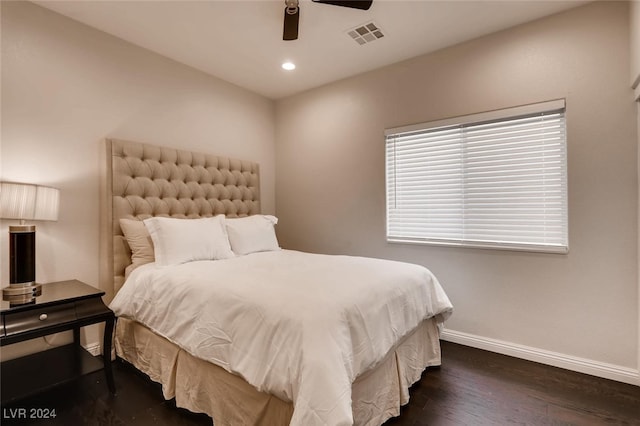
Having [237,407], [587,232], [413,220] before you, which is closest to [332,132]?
[413,220]

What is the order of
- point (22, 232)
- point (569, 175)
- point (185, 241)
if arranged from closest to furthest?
point (22, 232), point (569, 175), point (185, 241)

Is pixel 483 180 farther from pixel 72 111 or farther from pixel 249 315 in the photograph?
pixel 72 111

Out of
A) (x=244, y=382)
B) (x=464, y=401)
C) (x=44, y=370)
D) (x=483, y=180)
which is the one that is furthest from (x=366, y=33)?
(x=44, y=370)

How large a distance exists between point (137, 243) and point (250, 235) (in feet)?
3.01

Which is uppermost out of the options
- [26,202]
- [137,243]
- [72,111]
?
[72,111]

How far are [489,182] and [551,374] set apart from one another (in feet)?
4.89

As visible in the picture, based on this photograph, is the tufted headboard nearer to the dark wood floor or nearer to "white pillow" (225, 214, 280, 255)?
"white pillow" (225, 214, 280, 255)

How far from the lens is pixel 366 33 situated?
2.55 meters

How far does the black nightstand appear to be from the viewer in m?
1.64

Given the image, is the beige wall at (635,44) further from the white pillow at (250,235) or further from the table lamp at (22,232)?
the table lamp at (22,232)

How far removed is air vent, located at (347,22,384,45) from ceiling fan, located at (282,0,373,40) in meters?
0.56

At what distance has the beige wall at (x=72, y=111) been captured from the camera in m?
2.06

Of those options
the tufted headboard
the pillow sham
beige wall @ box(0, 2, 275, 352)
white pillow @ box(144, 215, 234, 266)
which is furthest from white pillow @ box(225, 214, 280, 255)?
beige wall @ box(0, 2, 275, 352)

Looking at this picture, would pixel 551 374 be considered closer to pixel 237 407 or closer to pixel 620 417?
pixel 620 417
